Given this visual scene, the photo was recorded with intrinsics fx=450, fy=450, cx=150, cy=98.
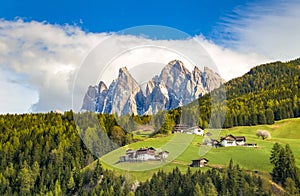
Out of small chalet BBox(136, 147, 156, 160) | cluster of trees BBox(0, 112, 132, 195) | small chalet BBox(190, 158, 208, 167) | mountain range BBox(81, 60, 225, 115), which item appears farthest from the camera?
cluster of trees BBox(0, 112, 132, 195)

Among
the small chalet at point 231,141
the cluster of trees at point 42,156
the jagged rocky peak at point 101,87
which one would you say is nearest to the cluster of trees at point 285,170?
the small chalet at point 231,141

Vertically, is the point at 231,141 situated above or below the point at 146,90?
above

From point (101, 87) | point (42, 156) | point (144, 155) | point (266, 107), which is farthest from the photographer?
point (266, 107)

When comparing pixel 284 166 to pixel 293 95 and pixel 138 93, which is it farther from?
pixel 293 95

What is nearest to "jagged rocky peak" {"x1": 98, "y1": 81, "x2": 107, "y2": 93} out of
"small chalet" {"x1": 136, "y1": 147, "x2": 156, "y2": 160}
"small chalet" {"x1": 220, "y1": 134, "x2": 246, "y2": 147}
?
"small chalet" {"x1": 136, "y1": 147, "x2": 156, "y2": 160}

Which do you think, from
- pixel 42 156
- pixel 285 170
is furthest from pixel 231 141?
pixel 42 156

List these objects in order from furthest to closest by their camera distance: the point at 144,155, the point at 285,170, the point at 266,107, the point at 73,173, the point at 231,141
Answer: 1. the point at 266,107
2. the point at 231,141
3. the point at 73,173
4. the point at 285,170
5. the point at 144,155

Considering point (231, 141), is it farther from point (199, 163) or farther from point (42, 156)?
point (42, 156)

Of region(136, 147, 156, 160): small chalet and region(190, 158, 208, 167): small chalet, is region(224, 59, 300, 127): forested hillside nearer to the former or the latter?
region(190, 158, 208, 167): small chalet
